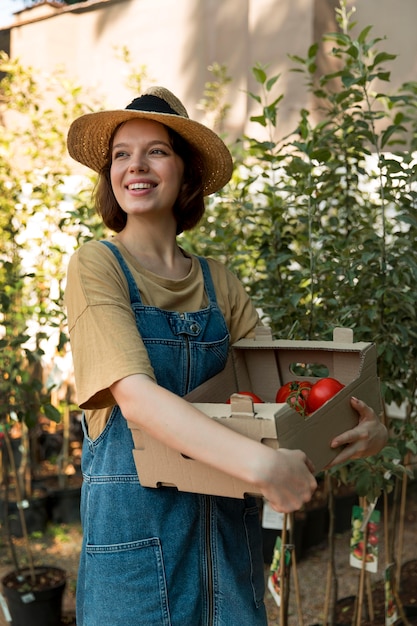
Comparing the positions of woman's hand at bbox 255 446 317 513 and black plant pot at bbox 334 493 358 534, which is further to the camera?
black plant pot at bbox 334 493 358 534

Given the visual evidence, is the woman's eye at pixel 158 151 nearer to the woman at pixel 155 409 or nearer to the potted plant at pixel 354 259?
the woman at pixel 155 409

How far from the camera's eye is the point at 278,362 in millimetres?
1857

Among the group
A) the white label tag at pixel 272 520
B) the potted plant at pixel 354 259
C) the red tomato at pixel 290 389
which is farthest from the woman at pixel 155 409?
the white label tag at pixel 272 520

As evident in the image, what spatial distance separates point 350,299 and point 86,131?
1116mm

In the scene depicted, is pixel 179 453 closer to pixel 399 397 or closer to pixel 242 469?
pixel 242 469

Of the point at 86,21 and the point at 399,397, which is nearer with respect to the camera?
the point at 399,397

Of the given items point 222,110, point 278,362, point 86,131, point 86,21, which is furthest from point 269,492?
point 86,21

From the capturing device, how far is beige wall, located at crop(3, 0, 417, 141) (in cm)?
405

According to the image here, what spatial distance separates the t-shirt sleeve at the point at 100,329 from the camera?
143cm

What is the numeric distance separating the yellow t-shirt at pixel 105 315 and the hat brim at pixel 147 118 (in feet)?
0.99

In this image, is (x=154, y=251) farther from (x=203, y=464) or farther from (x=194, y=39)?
(x=194, y=39)

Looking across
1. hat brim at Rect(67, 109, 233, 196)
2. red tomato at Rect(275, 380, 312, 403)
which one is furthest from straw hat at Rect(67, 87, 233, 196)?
red tomato at Rect(275, 380, 312, 403)

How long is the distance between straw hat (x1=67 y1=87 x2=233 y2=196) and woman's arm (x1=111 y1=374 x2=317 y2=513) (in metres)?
0.62

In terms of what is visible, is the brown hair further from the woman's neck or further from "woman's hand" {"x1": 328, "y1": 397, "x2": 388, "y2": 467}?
"woman's hand" {"x1": 328, "y1": 397, "x2": 388, "y2": 467}
